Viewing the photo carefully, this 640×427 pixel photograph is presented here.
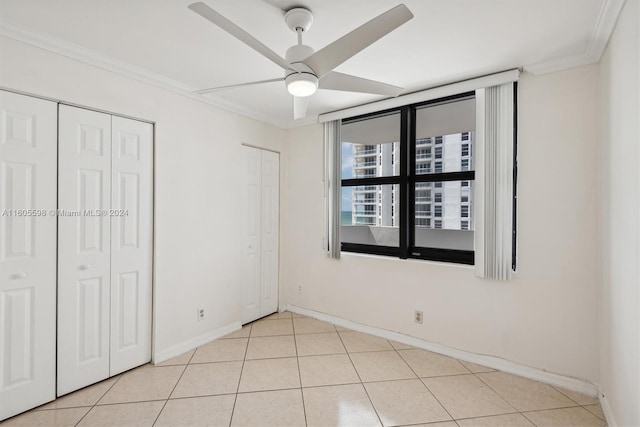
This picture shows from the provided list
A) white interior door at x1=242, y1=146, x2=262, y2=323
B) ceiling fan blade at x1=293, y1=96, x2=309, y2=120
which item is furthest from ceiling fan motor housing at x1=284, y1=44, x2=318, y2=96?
white interior door at x1=242, y1=146, x2=262, y2=323

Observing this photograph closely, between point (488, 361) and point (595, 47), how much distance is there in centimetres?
252

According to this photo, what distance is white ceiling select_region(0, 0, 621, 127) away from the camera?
1709 mm

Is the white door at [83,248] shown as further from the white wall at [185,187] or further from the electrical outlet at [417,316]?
the electrical outlet at [417,316]

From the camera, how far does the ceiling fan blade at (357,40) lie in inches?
51.4

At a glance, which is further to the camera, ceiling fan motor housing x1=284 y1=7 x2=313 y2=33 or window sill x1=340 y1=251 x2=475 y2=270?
window sill x1=340 y1=251 x2=475 y2=270

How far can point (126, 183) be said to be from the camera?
8.23 feet

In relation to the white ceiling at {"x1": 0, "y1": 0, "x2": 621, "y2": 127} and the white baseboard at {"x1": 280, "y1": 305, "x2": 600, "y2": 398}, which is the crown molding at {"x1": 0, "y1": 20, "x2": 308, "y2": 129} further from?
the white baseboard at {"x1": 280, "y1": 305, "x2": 600, "y2": 398}

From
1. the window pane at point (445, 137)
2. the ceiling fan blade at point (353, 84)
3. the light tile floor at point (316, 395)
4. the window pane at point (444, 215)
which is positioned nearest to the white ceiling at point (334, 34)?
the ceiling fan blade at point (353, 84)

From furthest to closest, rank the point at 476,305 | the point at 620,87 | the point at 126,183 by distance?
the point at 476,305
the point at 126,183
the point at 620,87

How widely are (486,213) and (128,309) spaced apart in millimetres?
3137

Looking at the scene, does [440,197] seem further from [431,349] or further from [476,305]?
[431,349]

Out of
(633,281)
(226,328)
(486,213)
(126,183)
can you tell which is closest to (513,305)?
(486,213)

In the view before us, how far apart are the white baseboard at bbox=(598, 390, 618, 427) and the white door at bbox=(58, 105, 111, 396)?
11.6 ft

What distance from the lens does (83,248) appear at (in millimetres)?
2279
